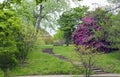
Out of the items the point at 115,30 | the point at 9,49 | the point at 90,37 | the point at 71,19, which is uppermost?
the point at 71,19

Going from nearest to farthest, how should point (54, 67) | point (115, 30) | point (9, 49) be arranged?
point (9, 49) → point (54, 67) → point (115, 30)

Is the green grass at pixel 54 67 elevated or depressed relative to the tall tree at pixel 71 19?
depressed

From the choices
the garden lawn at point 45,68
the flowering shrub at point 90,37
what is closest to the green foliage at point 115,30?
the flowering shrub at point 90,37

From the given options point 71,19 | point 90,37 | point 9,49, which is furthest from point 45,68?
point 71,19

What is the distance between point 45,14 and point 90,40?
7.31m

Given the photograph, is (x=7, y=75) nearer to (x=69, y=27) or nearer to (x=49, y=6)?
(x=49, y=6)

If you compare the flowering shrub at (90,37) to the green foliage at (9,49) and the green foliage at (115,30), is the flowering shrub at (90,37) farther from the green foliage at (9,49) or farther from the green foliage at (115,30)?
the green foliage at (9,49)

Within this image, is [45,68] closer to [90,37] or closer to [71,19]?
[90,37]

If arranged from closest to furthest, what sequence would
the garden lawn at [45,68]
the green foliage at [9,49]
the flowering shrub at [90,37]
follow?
the green foliage at [9,49], the garden lawn at [45,68], the flowering shrub at [90,37]

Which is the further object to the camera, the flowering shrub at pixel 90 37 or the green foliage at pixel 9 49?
the flowering shrub at pixel 90 37

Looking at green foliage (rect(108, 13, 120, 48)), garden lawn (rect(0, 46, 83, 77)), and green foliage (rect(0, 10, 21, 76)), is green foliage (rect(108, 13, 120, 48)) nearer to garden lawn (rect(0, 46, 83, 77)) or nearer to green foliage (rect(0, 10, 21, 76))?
garden lawn (rect(0, 46, 83, 77))

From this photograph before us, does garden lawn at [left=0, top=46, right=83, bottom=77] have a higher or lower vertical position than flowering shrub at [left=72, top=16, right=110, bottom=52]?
lower

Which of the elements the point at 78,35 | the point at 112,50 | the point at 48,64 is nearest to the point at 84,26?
the point at 78,35

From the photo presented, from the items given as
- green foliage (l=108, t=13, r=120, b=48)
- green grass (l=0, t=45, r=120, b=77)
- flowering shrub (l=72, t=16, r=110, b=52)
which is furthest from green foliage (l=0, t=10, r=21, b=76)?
flowering shrub (l=72, t=16, r=110, b=52)
